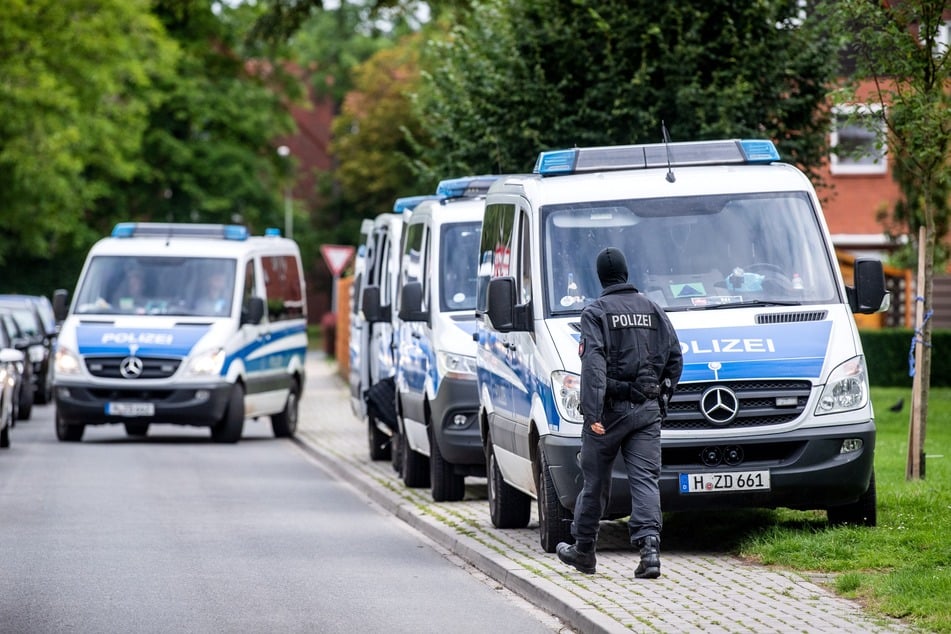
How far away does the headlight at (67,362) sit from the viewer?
22.8 metres

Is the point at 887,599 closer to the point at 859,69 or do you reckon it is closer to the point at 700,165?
the point at 700,165

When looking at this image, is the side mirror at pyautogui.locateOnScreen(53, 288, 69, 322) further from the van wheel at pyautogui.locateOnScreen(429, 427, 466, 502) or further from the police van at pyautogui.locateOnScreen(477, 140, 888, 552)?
the police van at pyautogui.locateOnScreen(477, 140, 888, 552)

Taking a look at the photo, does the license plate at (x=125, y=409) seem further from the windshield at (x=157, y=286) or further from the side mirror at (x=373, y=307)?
the side mirror at (x=373, y=307)

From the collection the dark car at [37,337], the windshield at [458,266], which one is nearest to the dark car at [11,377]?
the dark car at [37,337]

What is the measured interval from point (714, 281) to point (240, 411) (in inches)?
505

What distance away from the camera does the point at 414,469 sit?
16984 millimetres

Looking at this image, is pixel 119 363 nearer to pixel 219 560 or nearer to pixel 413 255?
pixel 413 255

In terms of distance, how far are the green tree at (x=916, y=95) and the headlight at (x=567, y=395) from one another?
3900mm

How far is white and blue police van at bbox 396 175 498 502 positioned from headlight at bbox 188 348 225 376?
232 inches

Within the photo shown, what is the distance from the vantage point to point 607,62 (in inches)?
802

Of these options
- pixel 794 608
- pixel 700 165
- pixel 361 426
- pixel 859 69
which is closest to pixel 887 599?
pixel 794 608

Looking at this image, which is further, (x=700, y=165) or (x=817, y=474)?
(x=700, y=165)

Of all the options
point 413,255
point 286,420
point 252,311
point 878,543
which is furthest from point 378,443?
point 878,543

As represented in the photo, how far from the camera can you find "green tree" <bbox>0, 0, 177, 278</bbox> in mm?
43969
